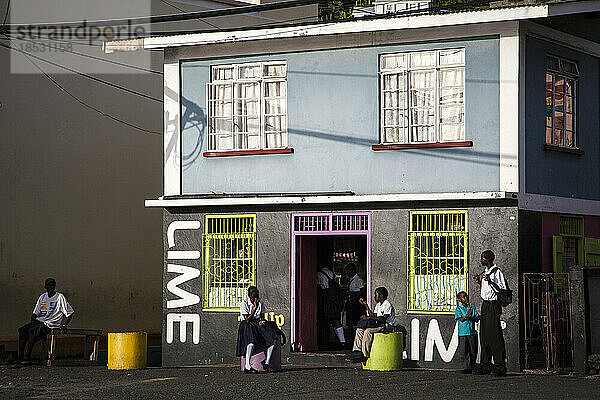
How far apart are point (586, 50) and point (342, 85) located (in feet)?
14.5

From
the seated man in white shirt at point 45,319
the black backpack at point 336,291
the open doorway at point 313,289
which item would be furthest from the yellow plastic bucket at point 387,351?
the seated man in white shirt at point 45,319

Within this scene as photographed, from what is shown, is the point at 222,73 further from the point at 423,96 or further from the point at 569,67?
the point at 569,67

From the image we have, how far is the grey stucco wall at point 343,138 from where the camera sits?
66.0 ft

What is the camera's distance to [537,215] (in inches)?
797

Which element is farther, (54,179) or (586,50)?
(54,179)

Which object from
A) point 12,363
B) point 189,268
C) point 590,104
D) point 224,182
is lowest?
point 12,363

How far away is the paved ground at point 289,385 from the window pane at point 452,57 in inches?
200

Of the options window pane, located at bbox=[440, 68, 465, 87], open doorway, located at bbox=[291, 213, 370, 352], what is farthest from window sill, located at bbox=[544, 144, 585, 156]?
open doorway, located at bbox=[291, 213, 370, 352]

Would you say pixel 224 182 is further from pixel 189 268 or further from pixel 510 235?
pixel 510 235

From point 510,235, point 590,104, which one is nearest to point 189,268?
point 510,235

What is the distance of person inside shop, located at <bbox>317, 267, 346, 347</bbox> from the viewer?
73.6 feet

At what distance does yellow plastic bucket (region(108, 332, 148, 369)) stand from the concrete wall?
5.86ft

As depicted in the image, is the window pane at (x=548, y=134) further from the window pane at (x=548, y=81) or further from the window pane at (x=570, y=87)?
the window pane at (x=570, y=87)

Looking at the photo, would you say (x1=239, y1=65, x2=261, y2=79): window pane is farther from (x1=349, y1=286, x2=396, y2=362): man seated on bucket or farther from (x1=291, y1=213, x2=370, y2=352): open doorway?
(x1=349, y1=286, x2=396, y2=362): man seated on bucket
